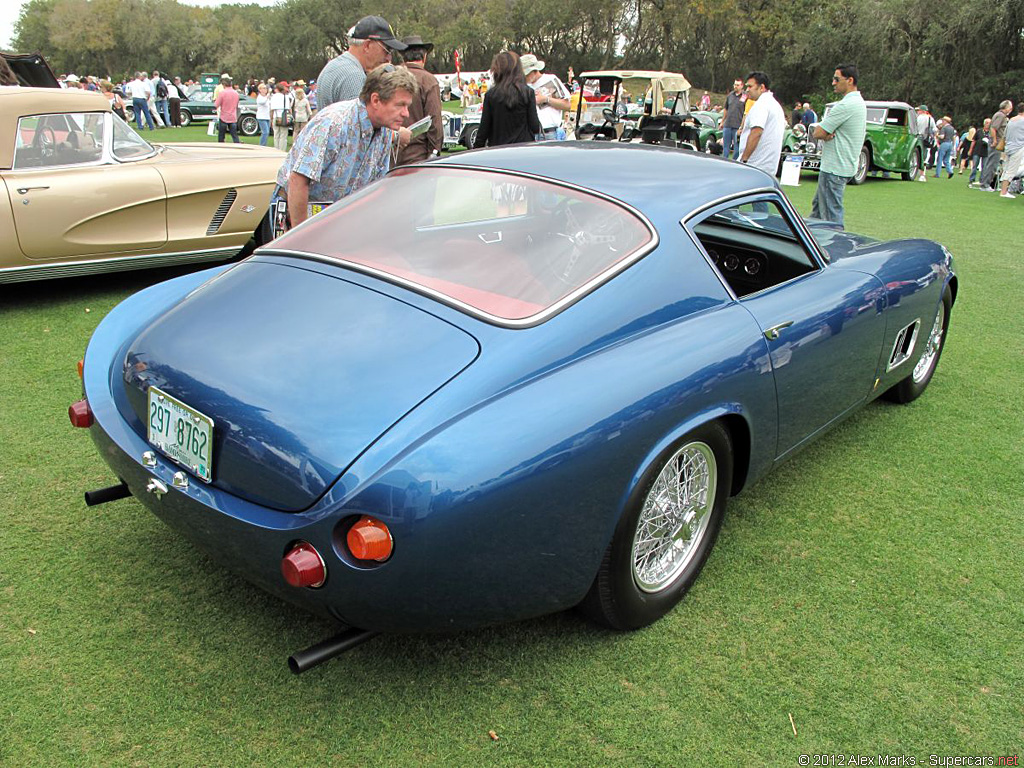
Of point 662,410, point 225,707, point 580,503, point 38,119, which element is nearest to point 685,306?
point 662,410

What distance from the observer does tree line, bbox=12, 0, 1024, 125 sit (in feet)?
113

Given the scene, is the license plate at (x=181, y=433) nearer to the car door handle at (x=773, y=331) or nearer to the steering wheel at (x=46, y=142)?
the car door handle at (x=773, y=331)

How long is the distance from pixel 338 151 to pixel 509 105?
2711 millimetres

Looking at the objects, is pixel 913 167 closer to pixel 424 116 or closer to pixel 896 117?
pixel 896 117

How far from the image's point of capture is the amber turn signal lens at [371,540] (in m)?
1.76

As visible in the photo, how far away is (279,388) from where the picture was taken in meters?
2.01

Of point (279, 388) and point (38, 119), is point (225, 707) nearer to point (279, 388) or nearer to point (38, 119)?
point (279, 388)

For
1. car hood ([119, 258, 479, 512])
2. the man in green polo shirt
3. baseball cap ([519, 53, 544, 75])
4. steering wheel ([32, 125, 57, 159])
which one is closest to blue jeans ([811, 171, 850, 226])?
the man in green polo shirt

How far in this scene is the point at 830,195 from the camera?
7117mm

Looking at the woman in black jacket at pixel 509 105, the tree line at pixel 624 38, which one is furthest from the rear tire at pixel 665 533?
the tree line at pixel 624 38

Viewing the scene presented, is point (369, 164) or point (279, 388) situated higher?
point (369, 164)

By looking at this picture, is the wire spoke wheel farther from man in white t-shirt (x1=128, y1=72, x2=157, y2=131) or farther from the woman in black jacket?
man in white t-shirt (x1=128, y1=72, x2=157, y2=131)

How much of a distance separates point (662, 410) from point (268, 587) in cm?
115

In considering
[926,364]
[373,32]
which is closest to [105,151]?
[373,32]
